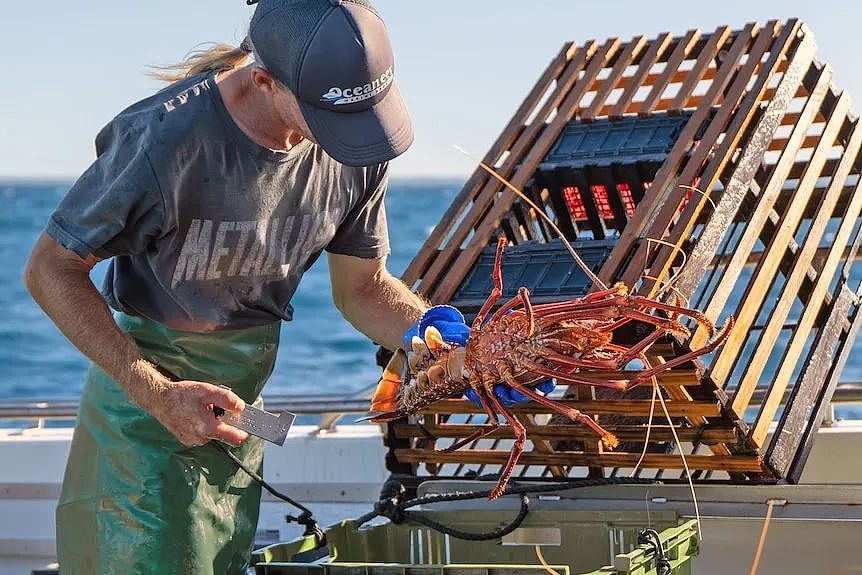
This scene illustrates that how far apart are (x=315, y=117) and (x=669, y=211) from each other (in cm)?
147

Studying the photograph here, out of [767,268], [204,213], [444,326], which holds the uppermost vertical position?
[767,268]

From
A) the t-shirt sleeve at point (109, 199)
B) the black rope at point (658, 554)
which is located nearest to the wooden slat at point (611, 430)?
the black rope at point (658, 554)

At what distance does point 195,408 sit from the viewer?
2.37 m

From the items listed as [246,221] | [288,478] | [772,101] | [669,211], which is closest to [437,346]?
[246,221]

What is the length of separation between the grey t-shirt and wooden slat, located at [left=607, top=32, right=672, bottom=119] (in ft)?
4.62

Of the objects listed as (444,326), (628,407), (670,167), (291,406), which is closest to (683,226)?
(670,167)

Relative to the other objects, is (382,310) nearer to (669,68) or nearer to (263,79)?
(263,79)

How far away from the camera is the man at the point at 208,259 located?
2.33 meters

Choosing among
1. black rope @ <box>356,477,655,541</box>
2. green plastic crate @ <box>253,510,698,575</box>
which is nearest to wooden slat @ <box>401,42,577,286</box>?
black rope @ <box>356,477,655,541</box>

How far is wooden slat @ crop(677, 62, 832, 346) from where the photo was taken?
133 inches

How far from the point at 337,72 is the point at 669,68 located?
2.08 m

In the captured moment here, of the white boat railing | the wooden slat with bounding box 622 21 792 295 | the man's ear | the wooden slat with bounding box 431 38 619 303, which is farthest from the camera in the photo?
the white boat railing

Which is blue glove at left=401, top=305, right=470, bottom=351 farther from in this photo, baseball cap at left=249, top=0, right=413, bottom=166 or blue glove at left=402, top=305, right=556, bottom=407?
baseball cap at left=249, top=0, right=413, bottom=166

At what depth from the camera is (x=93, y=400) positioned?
269 centimetres
